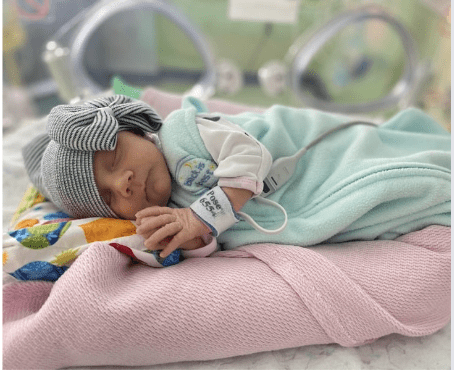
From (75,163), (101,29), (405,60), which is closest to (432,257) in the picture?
(75,163)

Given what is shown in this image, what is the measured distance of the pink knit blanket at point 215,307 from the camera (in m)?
0.50

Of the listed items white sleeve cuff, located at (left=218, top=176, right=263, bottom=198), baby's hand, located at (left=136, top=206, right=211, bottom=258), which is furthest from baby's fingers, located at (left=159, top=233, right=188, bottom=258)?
white sleeve cuff, located at (left=218, top=176, right=263, bottom=198)

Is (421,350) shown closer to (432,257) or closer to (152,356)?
(432,257)

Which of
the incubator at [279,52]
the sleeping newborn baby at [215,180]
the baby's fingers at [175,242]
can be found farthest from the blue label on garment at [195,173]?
the incubator at [279,52]

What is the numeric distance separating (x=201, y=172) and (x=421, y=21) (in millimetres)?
1372

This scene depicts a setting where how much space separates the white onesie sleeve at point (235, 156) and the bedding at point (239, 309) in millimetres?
117

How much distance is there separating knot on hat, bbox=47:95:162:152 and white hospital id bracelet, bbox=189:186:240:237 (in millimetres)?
160

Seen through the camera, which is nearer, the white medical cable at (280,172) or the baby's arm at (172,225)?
the baby's arm at (172,225)

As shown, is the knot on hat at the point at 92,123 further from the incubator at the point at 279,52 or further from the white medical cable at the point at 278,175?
the incubator at the point at 279,52

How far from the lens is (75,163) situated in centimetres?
57

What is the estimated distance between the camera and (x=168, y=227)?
557 mm

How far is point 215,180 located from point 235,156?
0.06 m

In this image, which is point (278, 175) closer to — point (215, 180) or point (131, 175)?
point (215, 180)

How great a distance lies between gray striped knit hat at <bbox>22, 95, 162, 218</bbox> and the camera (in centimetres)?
55
